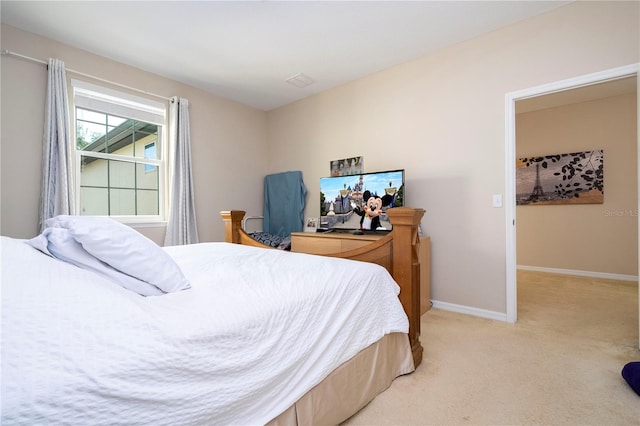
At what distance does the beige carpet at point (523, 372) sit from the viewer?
1.34m

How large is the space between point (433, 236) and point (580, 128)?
3.25m

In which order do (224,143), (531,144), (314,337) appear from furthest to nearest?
(531,144) < (224,143) < (314,337)

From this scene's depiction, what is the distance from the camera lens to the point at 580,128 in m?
4.27

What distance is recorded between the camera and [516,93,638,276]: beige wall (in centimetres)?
391

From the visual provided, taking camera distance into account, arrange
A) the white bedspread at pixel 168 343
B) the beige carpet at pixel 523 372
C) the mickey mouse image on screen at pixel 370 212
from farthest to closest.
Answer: the mickey mouse image on screen at pixel 370 212 → the beige carpet at pixel 523 372 → the white bedspread at pixel 168 343

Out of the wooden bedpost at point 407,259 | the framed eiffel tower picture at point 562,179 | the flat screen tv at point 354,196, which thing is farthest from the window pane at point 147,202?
the framed eiffel tower picture at point 562,179

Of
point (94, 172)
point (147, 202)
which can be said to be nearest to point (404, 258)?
point (147, 202)

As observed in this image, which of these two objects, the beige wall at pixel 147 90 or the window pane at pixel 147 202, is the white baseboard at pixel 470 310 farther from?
the window pane at pixel 147 202

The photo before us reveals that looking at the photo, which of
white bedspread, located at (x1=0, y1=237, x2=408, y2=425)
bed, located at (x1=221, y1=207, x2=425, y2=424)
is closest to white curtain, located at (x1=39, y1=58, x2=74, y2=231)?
white bedspread, located at (x1=0, y1=237, x2=408, y2=425)

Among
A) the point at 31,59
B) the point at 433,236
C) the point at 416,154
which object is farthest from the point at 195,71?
the point at 433,236

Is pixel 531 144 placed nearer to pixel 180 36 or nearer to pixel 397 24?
pixel 397 24

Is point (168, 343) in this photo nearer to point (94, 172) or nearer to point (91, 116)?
point (94, 172)

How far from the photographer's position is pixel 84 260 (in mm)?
990

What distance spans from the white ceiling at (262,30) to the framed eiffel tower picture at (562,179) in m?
2.85
